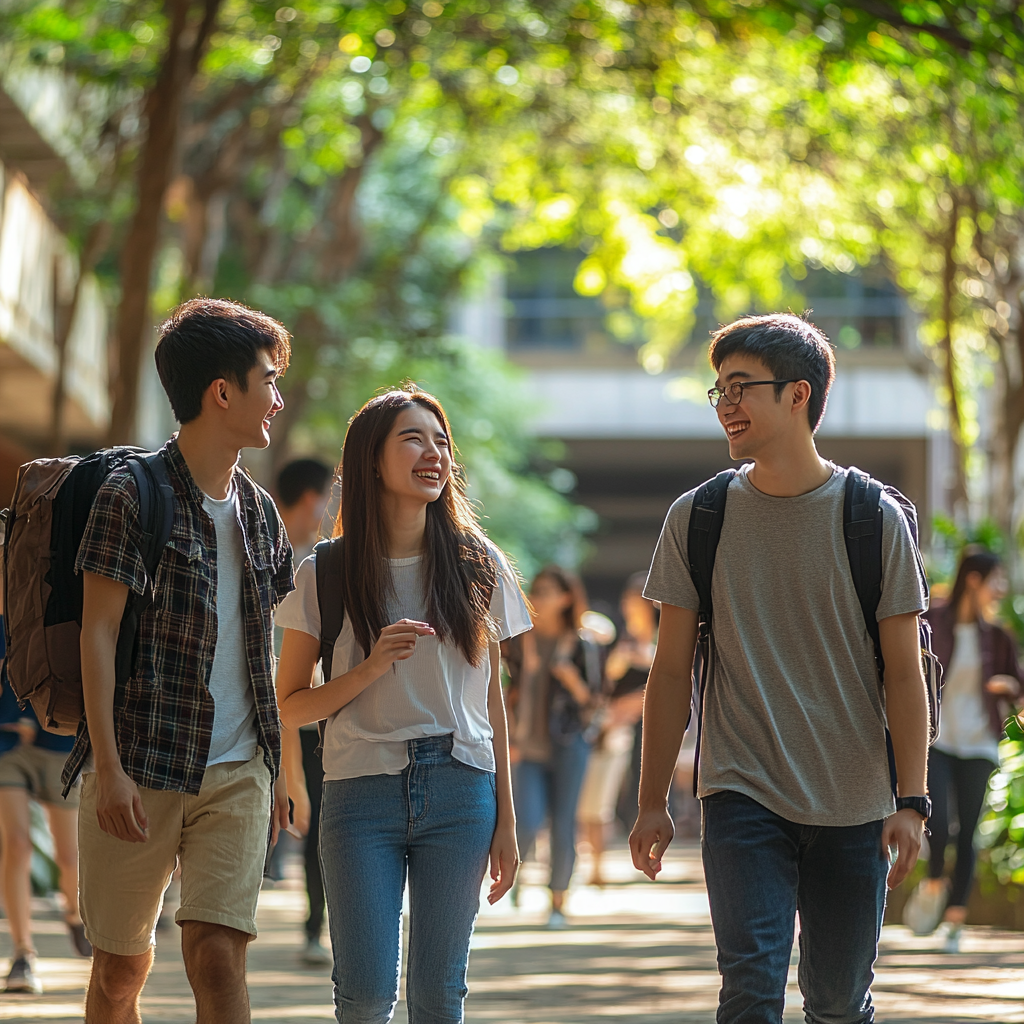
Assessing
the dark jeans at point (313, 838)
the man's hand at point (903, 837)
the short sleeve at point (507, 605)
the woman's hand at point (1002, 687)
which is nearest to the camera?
the man's hand at point (903, 837)

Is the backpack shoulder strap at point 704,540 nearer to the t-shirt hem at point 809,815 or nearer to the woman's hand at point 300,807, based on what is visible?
the t-shirt hem at point 809,815

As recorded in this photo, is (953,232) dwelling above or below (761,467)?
above

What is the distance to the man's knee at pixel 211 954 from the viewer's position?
14.0 feet

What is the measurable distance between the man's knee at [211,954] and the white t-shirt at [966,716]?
608cm

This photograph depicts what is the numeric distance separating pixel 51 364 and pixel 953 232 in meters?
9.58

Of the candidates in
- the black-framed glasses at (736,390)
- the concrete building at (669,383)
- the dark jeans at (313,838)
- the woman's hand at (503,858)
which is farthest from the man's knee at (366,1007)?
the concrete building at (669,383)

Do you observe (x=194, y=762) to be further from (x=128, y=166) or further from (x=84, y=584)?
(x=128, y=166)

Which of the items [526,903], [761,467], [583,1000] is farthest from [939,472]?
[761,467]

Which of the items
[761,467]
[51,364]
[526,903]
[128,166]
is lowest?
[526,903]

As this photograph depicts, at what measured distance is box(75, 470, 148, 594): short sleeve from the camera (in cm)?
420

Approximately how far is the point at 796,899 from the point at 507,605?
1048 mm

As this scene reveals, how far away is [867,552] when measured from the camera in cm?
427

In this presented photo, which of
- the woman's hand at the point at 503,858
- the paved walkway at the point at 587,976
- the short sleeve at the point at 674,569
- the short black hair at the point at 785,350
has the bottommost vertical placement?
the paved walkway at the point at 587,976

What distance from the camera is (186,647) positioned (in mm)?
4344
